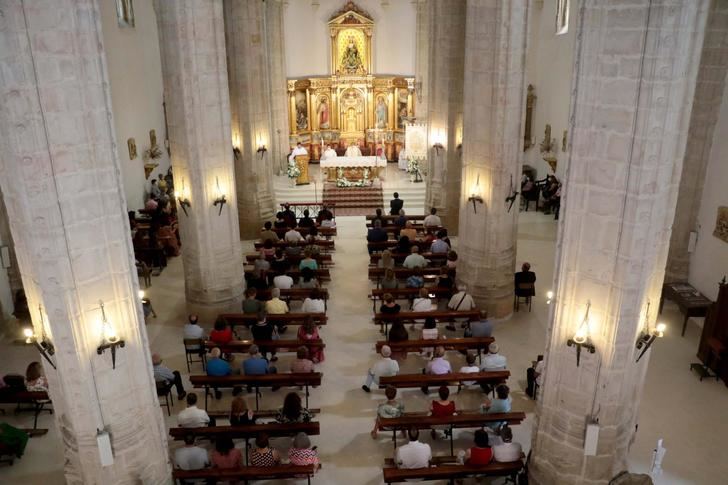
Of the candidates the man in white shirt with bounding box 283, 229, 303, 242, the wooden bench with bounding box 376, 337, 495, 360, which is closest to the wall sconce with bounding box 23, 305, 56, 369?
the wooden bench with bounding box 376, 337, 495, 360

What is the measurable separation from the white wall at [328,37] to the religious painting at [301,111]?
38.8 inches

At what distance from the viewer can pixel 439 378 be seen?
10922mm

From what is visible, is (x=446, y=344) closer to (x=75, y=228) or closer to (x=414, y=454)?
(x=414, y=454)

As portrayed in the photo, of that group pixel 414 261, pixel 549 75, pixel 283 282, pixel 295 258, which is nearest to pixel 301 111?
pixel 549 75

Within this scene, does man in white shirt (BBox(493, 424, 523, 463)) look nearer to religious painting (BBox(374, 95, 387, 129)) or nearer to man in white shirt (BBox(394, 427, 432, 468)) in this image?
man in white shirt (BBox(394, 427, 432, 468))

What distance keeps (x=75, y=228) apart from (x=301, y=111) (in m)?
22.9

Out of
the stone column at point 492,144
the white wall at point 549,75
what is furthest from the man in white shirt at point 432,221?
the white wall at point 549,75

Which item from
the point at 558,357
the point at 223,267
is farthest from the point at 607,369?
the point at 223,267

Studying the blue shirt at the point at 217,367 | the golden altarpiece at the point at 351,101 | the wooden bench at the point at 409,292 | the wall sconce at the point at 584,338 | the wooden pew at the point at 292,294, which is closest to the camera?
the wall sconce at the point at 584,338

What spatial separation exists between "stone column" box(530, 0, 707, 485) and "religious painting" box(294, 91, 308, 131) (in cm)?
2286

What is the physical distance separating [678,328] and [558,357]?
713cm

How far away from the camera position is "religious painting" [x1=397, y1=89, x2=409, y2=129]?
29359 mm

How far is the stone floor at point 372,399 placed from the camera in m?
9.67

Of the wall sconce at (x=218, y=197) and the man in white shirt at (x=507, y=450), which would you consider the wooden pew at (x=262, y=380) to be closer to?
the man in white shirt at (x=507, y=450)
